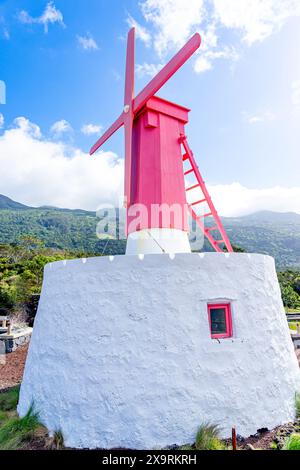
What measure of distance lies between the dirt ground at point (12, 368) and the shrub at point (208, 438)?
16.8 ft

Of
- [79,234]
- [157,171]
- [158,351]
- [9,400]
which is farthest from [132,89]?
[79,234]

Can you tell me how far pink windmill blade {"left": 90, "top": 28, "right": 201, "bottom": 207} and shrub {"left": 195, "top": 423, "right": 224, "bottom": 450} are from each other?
4521 millimetres

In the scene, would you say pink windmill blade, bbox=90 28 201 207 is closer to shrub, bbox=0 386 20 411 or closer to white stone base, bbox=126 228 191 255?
white stone base, bbox=126 228 191 255

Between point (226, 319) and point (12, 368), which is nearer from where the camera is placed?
point (226, 319)

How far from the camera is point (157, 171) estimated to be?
21.4ft

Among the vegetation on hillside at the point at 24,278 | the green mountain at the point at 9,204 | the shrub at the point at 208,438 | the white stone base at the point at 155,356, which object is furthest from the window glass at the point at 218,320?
the green mountain at the point at 9,204

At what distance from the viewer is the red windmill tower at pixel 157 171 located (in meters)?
6.38

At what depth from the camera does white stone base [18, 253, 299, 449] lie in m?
4.24

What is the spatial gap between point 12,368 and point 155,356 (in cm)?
628

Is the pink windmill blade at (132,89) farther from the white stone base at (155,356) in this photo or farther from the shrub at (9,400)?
the shrub at (9,400)

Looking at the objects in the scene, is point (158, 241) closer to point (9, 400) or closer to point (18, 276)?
point (9, 400)

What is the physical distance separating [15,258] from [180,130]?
1817 centimetres

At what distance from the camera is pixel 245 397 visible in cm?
458
